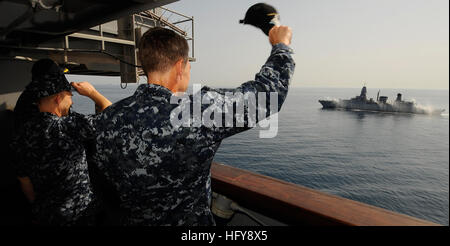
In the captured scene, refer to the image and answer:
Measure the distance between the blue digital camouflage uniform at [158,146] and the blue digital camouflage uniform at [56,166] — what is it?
0.49m

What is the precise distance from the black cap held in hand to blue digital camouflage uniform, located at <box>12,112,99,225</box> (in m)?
1.29

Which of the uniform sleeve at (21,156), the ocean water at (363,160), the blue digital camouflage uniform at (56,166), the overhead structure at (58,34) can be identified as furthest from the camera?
the ocean water at (363,160)


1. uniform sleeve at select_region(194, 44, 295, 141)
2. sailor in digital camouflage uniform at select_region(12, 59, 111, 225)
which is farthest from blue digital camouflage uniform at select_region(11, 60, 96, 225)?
uniform sleeve at select_region(194, 44, 295, 141)

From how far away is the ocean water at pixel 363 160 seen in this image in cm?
3150

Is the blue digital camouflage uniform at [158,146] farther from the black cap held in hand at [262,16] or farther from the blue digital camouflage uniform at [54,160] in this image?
the blue digital camouflage uniform at [54,160]

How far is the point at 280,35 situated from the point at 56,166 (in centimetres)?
191

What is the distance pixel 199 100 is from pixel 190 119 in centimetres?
11

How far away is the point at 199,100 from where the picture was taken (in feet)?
3.95

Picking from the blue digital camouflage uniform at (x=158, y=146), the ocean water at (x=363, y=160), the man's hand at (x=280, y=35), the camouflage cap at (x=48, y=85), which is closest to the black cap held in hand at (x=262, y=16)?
the man's hand at (x=280, y=35)

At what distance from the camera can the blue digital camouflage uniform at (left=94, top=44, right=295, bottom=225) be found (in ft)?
3.86

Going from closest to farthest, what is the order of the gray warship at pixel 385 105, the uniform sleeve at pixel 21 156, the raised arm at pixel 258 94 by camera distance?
the raised arm at pixel 258 94 → the uniform sleeve at pixel 21 156 → the gray warship at pixel 385 105

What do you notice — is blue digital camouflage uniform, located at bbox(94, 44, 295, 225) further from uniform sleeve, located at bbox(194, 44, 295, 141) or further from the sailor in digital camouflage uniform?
the sailor in digital camouflage uniform
